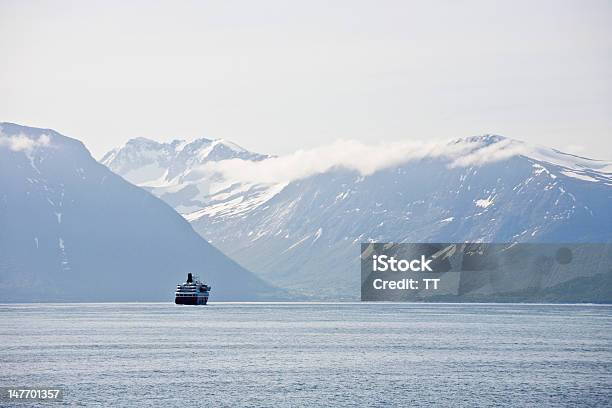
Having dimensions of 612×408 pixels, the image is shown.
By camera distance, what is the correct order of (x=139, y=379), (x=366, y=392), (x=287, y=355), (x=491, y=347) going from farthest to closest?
(x=491, y=347)
(x=287, y=355)
(x=139, y=379)
(x=366, y=392)

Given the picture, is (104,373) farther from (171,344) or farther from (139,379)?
(171,344)

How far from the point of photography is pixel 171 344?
189875 millimetres

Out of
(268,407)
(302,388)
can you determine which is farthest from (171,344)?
(268,407)

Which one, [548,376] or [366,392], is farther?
[548,376]

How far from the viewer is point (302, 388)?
12456 centimetres

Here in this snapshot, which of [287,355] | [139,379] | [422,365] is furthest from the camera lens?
[287,355]

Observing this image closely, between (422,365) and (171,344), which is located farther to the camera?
(171,344)

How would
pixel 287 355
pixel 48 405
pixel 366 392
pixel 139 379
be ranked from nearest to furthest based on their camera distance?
1. pixel 48 405
2. pixel 366 392
3. pixel 139 379
4. pixel 287 355

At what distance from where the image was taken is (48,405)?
10838cm

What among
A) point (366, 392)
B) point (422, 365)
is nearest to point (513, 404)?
point (366, 392)

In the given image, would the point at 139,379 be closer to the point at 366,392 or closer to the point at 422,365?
the point at 366,392

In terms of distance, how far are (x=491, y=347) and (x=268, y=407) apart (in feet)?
266

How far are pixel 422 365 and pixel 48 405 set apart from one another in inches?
2279

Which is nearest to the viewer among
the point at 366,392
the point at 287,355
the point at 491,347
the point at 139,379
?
the point at 366,392
